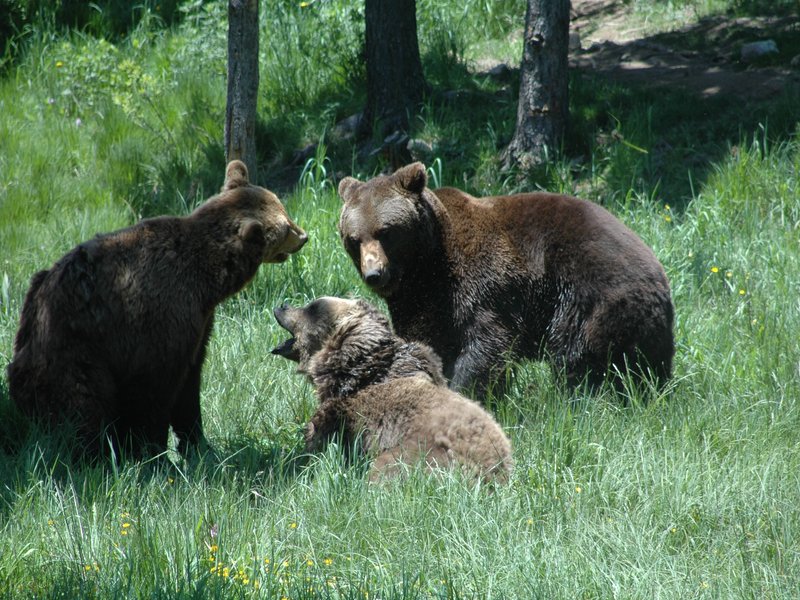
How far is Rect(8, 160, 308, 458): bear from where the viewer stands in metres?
5.43

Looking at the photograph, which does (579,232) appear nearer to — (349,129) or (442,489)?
(442,489)

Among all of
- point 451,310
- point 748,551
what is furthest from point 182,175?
point 748,551

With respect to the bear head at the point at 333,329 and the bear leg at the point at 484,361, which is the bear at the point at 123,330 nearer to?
the bear head at the point at 333,329

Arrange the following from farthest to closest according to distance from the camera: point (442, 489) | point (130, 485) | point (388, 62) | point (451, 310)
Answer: point (388, 62), point (451, 310), point (130, 485), point (442, 489)

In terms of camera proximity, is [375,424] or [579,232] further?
[579,232]

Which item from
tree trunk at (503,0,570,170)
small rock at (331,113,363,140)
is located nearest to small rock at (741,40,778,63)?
tree trunk at (503,0,570,170)

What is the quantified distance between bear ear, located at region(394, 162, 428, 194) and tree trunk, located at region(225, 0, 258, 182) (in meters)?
2.42

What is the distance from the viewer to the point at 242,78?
8.41 meters

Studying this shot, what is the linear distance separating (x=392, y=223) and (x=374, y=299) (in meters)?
1.49

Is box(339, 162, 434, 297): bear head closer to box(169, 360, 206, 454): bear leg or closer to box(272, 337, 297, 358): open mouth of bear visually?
box(272, 337, 297, 358): open mouth of bear

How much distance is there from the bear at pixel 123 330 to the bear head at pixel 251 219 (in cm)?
4

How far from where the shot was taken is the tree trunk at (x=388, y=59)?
1063 cm

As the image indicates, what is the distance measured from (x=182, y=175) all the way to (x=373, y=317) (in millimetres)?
5509

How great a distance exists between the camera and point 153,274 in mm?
5609
